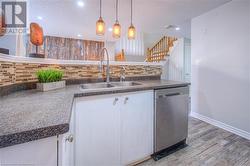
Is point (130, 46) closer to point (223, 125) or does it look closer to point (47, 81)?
point (223, 125)

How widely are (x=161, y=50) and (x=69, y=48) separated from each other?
4163mm

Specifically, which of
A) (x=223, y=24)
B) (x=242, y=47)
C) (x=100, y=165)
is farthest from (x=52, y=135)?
(x=223, y=24)

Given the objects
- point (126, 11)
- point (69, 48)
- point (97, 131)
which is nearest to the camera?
point (97, 131)

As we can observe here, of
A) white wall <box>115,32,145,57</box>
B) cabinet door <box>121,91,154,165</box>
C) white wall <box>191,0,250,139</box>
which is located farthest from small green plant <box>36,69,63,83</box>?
white wall <box>115,32,145,57</box>

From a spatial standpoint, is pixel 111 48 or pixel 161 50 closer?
pixel 161 50

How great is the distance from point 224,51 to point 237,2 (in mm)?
823

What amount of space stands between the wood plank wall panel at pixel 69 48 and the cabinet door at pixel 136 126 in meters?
5.08

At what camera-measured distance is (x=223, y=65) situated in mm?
→ 2588

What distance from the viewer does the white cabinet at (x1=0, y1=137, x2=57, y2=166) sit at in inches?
17.5

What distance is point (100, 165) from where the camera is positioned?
4.41ft

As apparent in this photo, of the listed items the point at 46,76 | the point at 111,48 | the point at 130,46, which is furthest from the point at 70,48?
the point at 46,76

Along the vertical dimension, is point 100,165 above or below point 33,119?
below

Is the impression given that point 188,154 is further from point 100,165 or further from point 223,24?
point 223,24

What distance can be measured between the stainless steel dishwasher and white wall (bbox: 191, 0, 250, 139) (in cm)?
115
